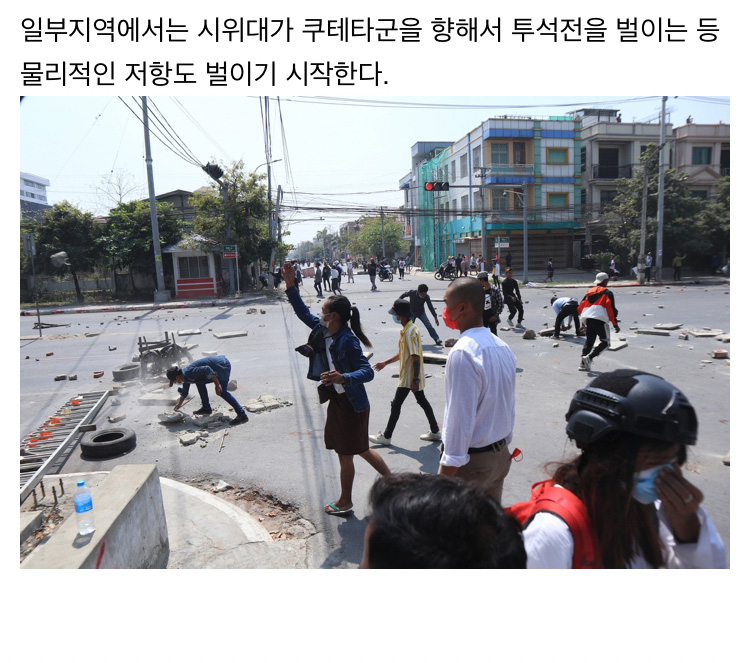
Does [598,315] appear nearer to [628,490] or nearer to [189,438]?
[189,438]

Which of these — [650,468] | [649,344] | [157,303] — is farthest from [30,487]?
[157,303]

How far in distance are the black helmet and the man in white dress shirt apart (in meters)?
0.94

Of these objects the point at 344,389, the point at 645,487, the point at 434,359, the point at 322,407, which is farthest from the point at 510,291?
the point at 645,487

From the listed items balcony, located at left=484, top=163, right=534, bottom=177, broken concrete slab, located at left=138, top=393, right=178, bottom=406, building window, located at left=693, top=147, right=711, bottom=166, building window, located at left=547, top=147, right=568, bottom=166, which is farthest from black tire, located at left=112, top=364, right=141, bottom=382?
building window, located at left=693, top=147, right=711, bottom=166

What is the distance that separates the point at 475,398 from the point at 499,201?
3759cm

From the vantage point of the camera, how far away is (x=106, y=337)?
45.5ft

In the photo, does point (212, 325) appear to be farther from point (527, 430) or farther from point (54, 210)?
point (54, 210)

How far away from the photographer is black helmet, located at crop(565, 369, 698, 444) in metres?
1.45

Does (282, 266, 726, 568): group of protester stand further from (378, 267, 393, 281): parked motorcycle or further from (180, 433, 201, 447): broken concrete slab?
(378, 267, 393, 281): parked motorcycle

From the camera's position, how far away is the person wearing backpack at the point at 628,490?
1.44 metres

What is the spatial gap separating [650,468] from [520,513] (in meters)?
0.42

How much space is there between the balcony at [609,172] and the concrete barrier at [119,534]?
40.0 meters

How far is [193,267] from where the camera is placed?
26297mm

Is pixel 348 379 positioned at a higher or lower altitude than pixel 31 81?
lower
